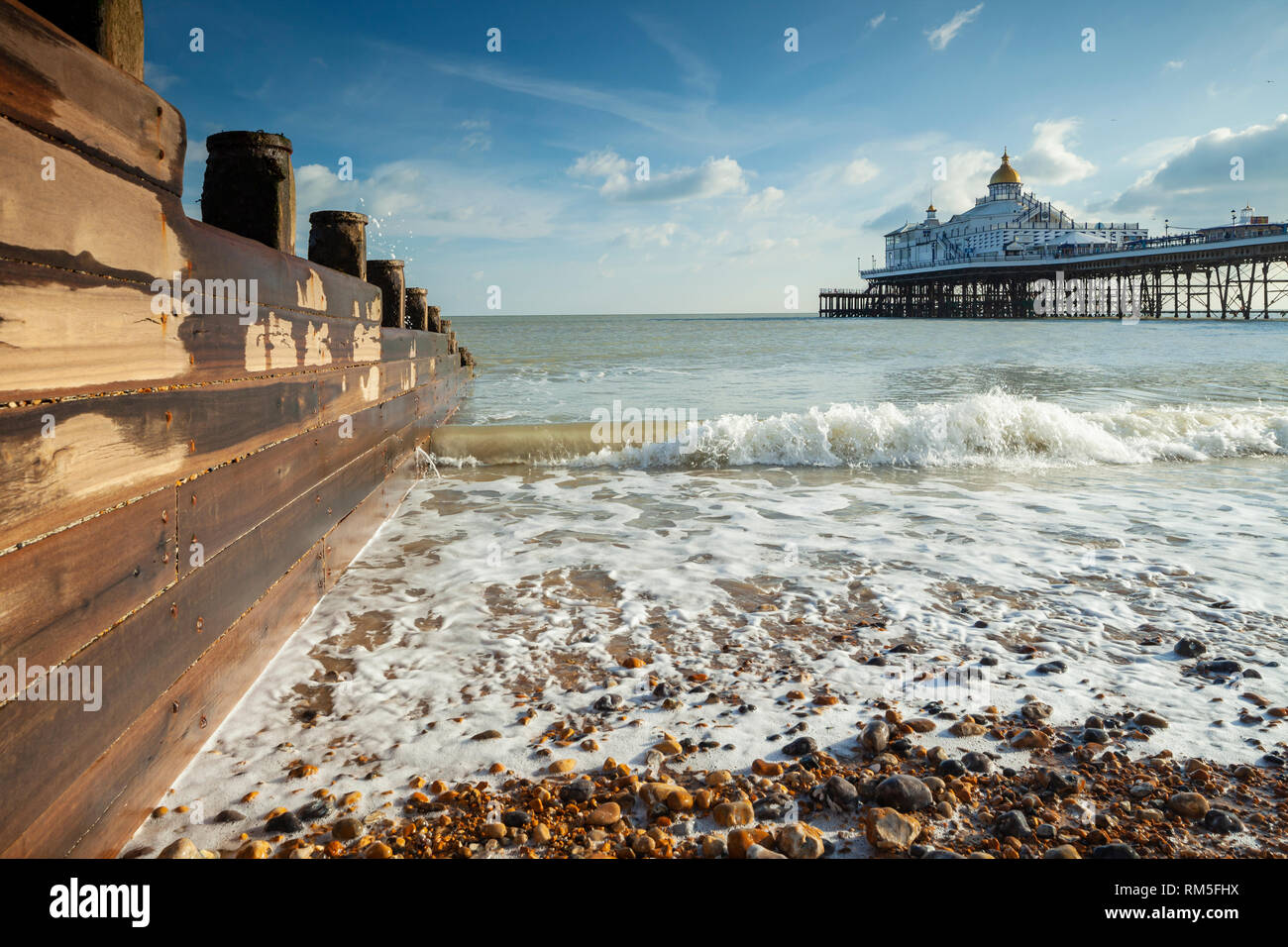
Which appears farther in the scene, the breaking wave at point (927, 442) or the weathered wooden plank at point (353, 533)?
the breaking wave at point (927, 442)

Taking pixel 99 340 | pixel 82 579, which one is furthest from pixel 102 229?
pixel 82 579

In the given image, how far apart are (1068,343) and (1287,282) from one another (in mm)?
45869

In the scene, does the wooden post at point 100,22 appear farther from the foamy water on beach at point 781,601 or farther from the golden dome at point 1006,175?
the golden dome at point 1006,175

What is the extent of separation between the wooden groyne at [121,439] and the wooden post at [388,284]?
13.2ft

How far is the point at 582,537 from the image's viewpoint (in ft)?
18.1

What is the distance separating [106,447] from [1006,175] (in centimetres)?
11783

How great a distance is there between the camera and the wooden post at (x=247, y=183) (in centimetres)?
357

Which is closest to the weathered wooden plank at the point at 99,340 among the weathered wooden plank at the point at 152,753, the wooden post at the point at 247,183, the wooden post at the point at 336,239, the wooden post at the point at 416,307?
the wooden post at the point at 247,183

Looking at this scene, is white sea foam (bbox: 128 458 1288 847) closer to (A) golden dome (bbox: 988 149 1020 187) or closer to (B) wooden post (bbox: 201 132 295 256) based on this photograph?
(B) wooden post (bbox: 201 132 295 256)

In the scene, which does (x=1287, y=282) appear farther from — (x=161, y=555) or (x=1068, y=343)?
(x=161, y=555)

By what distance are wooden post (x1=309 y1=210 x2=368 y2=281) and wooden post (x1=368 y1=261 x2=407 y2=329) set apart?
203 cm

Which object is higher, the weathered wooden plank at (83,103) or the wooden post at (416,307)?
the wooden post at (416,307)

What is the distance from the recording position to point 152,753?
220 centimetres

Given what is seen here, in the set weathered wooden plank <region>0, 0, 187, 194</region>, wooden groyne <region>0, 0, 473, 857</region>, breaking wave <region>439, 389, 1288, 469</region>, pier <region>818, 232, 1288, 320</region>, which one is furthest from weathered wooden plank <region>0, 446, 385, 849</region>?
pier <region>818, 232, 1288, 320</region>
